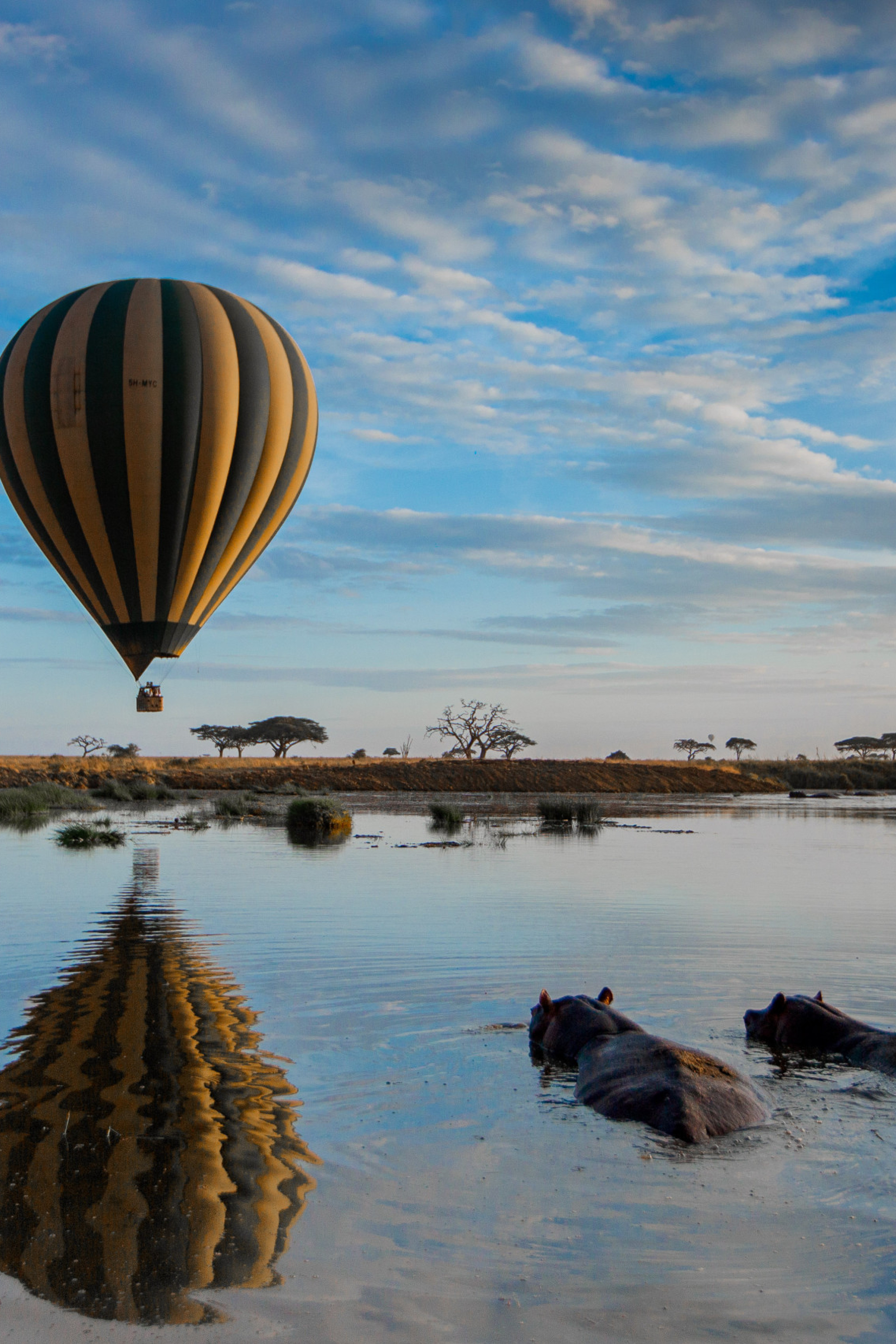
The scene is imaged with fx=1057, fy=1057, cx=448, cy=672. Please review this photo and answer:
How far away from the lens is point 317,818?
3061 cm

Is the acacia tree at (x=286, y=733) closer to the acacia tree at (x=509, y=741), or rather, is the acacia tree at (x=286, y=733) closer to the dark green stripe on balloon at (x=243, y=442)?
the acacia tree at (x=509, y=741)

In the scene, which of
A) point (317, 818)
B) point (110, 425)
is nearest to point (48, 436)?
point (110, 425)

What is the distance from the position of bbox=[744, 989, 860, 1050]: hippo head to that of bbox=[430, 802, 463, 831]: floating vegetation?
21776mm

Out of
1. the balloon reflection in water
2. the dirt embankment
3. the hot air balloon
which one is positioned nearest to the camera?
the balloon reflection in water

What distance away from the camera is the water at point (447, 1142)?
166 inches

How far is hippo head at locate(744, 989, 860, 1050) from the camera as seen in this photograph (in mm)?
8102

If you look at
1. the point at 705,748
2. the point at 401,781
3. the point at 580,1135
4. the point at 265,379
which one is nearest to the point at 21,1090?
the point at 580,1135

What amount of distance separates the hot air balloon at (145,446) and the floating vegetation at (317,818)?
22.7 feet

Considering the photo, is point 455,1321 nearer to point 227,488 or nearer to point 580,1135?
point 580,1135

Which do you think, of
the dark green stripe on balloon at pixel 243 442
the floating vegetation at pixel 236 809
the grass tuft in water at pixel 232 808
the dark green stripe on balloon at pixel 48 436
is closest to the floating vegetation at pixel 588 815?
the floating vegetation at pixel 236 809

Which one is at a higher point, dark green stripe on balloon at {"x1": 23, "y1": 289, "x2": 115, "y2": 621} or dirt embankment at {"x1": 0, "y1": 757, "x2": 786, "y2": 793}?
dark green stripe on balloon at {"x1": 23, "y1": 289, "x2": 115, "y2": 621}

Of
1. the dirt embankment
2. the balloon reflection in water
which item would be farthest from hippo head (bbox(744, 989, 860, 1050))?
the dirt embankment

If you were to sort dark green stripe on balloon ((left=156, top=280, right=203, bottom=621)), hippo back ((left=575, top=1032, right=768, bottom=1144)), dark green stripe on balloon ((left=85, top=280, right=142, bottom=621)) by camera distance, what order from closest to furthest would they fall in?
hippo back ((left=575, top=1032, right=768, bottom=1144)) → dark green stripe on balloon ((left=85, top=280, right=142, bottom=621)) → dark green stripe on balloon ((left=156, top=280, right=203, bottom=621))

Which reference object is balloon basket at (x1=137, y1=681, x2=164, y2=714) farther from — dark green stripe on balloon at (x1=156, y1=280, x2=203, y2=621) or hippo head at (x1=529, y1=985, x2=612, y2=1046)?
hippo head at (x1=529, y1=985, x2=612, y2=1046)
